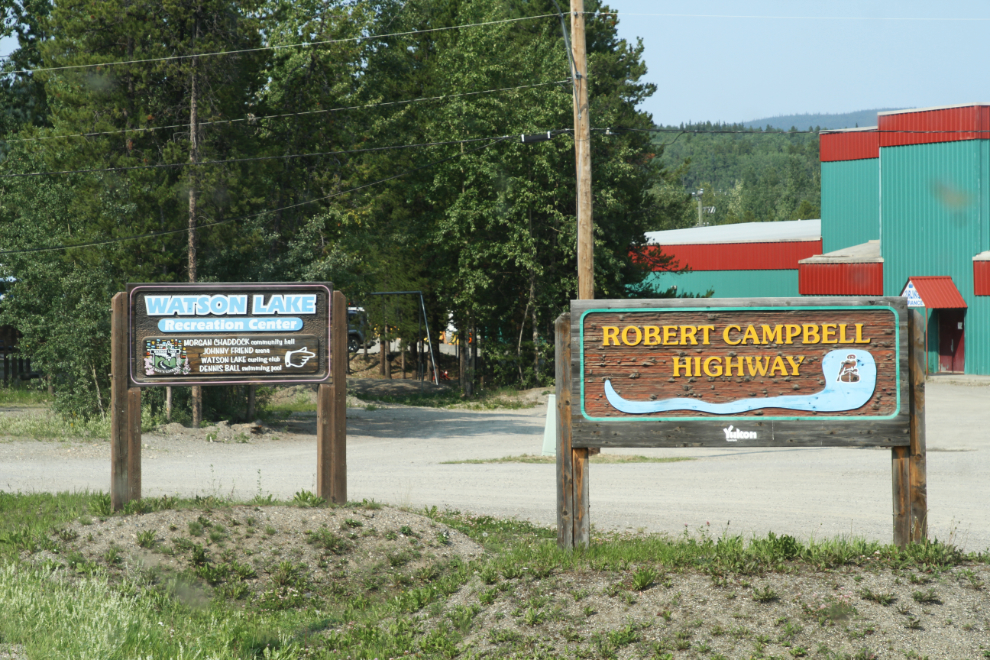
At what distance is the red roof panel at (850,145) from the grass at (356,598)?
4079 cm

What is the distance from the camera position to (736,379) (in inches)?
285

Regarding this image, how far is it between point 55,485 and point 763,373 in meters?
10.1

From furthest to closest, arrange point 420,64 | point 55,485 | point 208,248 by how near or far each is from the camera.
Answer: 1. point 420,64
2. point 208,248
3. point 55,485

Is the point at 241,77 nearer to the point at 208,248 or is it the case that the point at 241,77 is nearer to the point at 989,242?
the point at 208,248

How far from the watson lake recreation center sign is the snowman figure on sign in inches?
187

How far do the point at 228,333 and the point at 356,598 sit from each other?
319cm

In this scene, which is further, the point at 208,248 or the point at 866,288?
the point at 866,288

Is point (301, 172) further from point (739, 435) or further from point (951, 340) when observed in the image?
point (951, 340)

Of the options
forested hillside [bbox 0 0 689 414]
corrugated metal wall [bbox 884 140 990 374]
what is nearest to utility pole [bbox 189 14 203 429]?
forested hillside [bbox 0 0 689 414]

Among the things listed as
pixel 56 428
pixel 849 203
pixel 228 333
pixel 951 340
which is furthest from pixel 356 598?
pixel 849 203

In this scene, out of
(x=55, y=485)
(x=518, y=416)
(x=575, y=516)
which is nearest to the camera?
(x=575, y=516)

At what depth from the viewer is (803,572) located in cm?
632

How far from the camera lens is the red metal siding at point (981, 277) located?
1377 inches

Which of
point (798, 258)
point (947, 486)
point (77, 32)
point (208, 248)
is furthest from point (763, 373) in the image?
point (798, 258)
